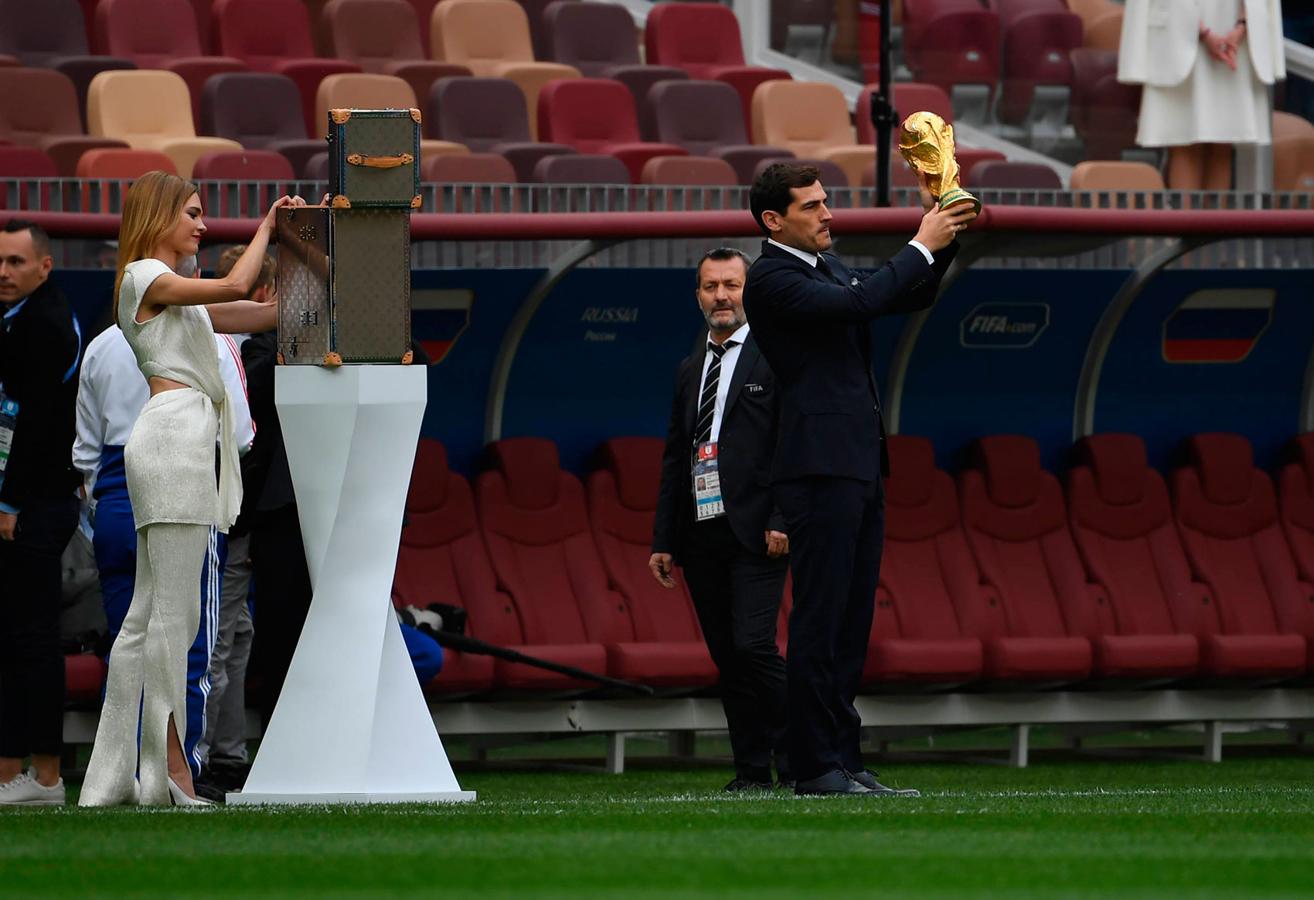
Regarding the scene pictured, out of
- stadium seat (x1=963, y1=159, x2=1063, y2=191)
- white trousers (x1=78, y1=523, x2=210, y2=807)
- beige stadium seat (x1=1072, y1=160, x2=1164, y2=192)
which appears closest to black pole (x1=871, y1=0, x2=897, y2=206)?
stadium seat (x1=963, y1=159, x2=1063, y2=191)

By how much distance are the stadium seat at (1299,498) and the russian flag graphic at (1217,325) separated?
53cm

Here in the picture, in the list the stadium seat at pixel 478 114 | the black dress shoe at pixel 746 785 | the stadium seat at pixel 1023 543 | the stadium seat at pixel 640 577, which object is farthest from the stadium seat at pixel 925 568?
the stadium seat at pixel 478 114

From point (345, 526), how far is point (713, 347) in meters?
1.97

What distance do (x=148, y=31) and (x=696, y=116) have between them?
2.95 metres

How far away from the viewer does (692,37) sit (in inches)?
549

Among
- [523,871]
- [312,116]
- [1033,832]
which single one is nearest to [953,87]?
[312,116]

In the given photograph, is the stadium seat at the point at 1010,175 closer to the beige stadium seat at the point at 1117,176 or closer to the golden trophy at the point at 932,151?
the beige stadium seat at the point at 1117,176

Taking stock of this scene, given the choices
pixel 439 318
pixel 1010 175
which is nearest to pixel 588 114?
pixel 1010 175

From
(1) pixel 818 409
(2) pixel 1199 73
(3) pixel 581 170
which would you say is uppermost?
(2) pixel 1199 73

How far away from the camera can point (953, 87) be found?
12781mm

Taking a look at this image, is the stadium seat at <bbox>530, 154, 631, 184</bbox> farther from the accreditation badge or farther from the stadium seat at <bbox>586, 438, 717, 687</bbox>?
the accreditation badge

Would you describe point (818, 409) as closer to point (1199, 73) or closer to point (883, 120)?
point (883, 120)

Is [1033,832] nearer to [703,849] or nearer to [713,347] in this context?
[703,849]

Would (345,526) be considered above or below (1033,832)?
above
